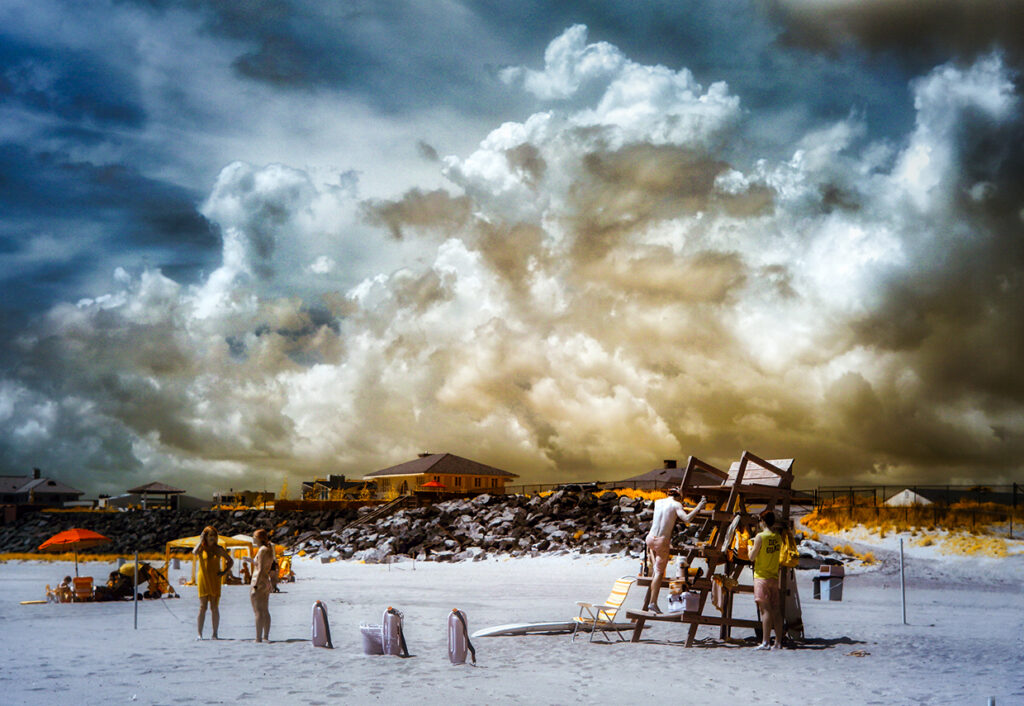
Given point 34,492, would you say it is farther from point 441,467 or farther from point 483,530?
point 483,530

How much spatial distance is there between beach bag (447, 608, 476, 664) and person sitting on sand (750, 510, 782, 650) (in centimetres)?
460

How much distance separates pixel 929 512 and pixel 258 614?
103ft

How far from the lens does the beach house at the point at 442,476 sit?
73062 millimetres

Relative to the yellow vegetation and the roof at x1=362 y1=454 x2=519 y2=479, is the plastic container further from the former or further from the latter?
the roof at x1=362 y1=454 x2=519 y2=479

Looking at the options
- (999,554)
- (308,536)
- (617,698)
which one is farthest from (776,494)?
(308,536)

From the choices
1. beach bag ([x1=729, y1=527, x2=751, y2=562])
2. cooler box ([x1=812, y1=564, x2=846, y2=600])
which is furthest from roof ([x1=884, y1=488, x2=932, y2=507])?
beach bag ([x1=729, y1=527, x2=751, y2=562])

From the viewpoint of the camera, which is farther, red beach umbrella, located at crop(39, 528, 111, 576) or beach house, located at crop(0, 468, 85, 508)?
beach house, located at crop(0, 468, 85, 508)

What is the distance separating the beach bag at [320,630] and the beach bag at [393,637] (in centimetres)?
132

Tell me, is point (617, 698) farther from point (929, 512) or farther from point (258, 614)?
point (929, 512)

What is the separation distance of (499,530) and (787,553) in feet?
101

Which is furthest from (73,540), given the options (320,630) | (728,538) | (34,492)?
(34,492)

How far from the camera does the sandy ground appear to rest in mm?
11250

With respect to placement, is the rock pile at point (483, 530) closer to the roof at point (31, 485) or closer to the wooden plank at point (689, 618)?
the wooden plank at point (689, 618)

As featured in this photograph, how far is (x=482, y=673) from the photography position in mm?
12898
